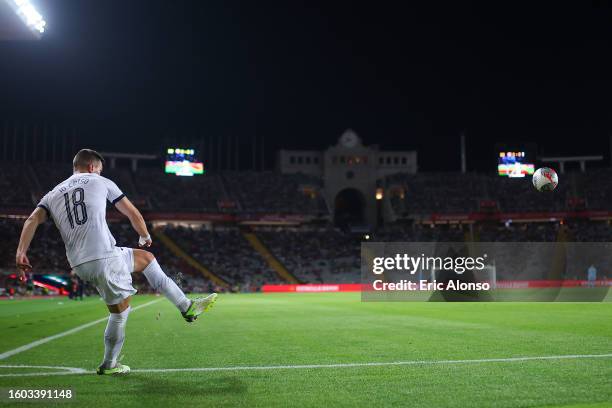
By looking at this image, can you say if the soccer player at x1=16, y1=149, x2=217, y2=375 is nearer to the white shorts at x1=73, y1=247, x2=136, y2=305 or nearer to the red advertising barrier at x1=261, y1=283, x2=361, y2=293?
the white shorts at x1=73, y1=247, x2=136, y2=305

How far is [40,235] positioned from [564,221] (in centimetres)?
6089

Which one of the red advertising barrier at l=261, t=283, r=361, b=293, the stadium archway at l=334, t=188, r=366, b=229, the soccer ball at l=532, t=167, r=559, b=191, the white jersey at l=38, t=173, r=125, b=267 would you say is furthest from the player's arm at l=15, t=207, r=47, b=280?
the stadium archway at l=334, t=188, r=366, b=229

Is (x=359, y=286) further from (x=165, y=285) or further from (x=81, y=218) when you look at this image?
(x=81, y=218)

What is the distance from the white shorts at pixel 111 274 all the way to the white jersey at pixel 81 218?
0.06 m

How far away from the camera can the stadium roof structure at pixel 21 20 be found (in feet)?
92.7

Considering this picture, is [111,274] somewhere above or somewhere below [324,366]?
above

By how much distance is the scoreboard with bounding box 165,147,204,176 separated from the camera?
73.5m

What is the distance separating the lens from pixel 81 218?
6422 millimetres

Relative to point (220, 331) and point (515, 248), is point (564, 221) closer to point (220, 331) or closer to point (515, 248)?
point (515, 248)

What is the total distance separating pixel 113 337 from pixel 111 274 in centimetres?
81

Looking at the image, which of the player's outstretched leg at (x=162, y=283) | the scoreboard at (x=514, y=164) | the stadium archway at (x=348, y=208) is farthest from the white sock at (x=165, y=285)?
the stadium archway at (x=348, y=208)

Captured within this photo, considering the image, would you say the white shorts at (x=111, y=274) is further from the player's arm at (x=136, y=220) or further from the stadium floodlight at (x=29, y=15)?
the stadium floodlight at (x=29, y=15)

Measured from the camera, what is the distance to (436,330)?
12.7 m

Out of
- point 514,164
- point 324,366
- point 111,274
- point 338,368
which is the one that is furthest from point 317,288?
point 111,274
